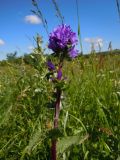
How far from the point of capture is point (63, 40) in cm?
153

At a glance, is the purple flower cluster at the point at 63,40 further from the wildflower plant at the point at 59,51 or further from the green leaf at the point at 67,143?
the green leaf at the point at 67,143

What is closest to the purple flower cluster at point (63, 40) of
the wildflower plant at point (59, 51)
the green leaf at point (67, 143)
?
the wildflower plant at point (59, 51)

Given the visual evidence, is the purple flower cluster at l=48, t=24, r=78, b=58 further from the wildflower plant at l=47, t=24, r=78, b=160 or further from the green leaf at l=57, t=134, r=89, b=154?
the green leaf at l=57, t=134, r=89, b=154

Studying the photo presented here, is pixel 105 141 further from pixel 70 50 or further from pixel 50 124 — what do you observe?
pixel 70 50

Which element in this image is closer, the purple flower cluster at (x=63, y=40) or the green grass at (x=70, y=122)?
the purple flower cluster at (x=63, y=40)

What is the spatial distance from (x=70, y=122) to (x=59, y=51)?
28.8 inches

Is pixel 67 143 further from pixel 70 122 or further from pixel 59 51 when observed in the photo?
pixel 70 122

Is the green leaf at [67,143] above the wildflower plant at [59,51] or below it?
below

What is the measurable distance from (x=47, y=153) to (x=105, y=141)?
0.34 m

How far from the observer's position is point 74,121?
7.07ft

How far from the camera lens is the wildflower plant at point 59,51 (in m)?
1.53

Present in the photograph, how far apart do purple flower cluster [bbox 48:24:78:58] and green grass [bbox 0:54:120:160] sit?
0.14 metres

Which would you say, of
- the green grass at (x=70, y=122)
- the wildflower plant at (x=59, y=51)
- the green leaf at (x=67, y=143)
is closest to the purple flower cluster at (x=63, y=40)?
the wildflower plant at (x=59, y=51)

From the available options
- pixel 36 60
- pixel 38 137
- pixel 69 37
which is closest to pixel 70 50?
pixel 69 37
